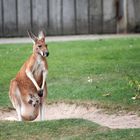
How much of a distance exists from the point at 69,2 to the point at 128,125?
8618mm

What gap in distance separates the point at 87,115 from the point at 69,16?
774cm

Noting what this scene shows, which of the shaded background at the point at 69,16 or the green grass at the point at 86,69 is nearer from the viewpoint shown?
the green grass at the point at 86,69

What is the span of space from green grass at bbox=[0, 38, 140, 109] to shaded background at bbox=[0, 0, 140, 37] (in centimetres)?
130

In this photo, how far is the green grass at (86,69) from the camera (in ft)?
34.4

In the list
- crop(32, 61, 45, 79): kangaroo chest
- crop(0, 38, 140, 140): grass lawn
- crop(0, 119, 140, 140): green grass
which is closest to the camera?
crop(0, 119, 140, 140): green grass

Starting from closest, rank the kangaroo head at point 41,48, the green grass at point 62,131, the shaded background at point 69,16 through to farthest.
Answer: the green grass at point 62,131, the kangaroo head at point 41,48, the shaded background at point 69,16

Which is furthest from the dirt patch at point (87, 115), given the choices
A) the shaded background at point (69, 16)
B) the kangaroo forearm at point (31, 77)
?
the shaded background at point (69, 16)

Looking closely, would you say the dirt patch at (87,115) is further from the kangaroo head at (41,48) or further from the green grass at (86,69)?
the kangaroo head at (41,48)

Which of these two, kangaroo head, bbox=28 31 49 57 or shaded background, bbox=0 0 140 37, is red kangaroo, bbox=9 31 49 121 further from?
shaded background, bbox=0 0 140 37

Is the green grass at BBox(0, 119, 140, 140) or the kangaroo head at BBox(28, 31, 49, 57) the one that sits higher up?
the kangaroo head at BBox(28, 31, 49, 57)

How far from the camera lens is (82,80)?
11586 mm

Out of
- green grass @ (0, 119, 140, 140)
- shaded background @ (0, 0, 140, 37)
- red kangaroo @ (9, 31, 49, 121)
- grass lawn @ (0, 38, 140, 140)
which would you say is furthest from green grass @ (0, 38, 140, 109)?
green grass @ (0, 119, 140, 140)

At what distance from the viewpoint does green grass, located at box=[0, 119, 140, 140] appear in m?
7.58

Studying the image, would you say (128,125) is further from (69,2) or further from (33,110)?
(69,2)
